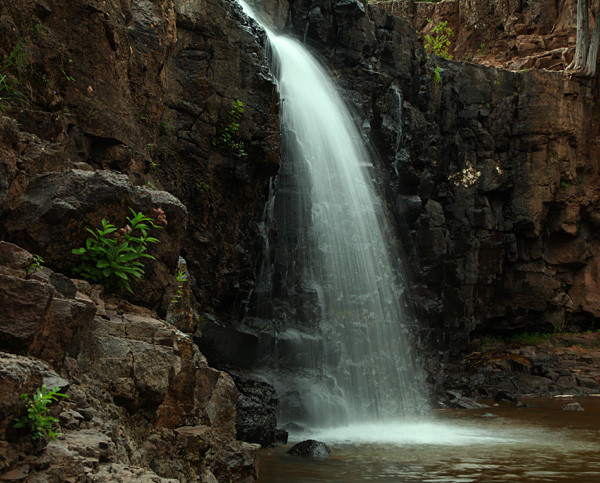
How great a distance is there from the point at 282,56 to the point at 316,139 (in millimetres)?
2436

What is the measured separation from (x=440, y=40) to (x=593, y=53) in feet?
21.1

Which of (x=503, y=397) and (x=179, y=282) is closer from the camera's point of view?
(x=179, y=282)

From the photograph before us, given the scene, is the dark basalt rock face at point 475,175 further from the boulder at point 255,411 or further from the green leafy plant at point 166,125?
the boulder at point 255,411

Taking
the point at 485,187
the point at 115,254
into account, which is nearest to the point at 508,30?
the point at 485,187

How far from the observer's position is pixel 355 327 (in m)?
14.1

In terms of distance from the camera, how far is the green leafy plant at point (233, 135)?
37.8 feet

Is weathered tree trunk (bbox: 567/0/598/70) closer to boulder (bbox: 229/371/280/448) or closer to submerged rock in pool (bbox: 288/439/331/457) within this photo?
boulder (bbox: 229/371/280/448)

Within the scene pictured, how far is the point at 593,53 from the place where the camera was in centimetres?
2138

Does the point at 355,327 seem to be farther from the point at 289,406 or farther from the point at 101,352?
the point at 101,352

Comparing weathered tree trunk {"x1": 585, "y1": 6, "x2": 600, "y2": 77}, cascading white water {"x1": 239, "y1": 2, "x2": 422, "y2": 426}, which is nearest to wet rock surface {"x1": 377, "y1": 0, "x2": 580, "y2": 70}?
weathered tree trunk {"x1": 585, "y1": 6, "x2": 600, "y2": 77}

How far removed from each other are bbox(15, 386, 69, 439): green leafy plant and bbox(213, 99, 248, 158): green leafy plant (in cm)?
910

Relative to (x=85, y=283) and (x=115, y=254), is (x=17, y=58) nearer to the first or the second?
(x=115, y=254)

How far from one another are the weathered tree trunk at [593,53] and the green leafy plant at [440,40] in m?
5.41

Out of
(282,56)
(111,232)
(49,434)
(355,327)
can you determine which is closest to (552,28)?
(282,56)
